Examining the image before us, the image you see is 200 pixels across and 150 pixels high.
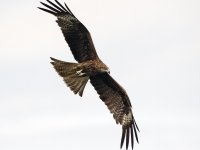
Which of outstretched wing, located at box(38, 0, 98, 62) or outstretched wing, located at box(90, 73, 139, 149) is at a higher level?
outstretched wing, located at box(38, 0, 98, 62)

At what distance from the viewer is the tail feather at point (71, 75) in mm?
15867

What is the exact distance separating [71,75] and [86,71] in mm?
395

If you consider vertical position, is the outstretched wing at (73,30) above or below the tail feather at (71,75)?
above

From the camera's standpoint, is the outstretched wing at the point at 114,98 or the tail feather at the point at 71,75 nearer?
the tail feather at the point at 71,75

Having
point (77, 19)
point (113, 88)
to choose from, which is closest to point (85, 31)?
point (77, 19)

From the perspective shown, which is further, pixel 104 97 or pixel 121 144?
pixel 104 97

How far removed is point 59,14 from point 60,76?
5.08 feet

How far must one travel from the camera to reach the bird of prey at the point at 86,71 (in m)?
16.0

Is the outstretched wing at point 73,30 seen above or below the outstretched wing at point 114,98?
above

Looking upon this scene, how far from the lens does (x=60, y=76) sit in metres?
15.9

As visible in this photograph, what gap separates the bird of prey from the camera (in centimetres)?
1602

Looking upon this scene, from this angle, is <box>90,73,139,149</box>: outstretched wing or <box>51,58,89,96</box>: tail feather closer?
<box>51,58,89,96</box>: tail feather

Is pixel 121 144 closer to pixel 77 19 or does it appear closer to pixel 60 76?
pixel 60 76

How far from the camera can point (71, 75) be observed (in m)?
16.0
